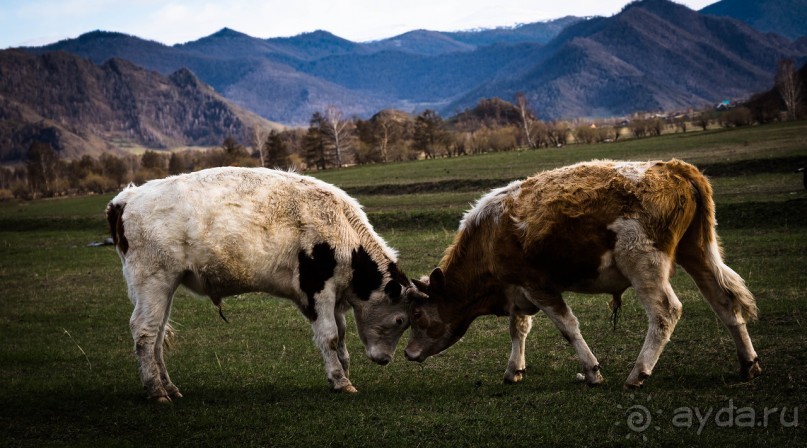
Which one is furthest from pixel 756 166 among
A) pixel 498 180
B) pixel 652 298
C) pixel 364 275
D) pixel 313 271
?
pixel 313 271

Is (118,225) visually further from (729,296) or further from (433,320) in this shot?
(729,296)

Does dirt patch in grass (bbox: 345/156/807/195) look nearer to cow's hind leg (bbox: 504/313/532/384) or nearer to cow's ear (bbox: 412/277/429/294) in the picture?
cow's hind leg (bbox: 504/313/532/384)

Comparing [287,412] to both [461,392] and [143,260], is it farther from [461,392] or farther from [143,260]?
[143,260]

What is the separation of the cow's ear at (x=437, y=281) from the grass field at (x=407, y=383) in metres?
1.33

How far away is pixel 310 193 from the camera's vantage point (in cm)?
1027

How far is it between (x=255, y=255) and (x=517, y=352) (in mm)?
3981

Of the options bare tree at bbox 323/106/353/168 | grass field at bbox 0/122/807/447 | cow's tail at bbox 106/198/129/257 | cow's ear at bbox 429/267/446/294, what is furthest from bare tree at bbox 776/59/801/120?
cow's tail at bbox 106/198/129/257

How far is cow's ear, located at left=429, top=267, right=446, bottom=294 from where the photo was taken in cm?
992

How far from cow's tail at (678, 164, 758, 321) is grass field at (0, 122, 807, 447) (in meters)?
1.01

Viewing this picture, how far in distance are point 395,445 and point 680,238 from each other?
4.46 meters

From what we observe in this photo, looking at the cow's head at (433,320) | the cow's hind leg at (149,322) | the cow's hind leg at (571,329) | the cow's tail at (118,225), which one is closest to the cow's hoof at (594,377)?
the cow's hind leg at (571,329)

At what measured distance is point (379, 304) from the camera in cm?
1036

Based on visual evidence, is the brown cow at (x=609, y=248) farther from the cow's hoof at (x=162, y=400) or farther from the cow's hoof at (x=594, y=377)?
the cow's hoof at (x=162, y=400)

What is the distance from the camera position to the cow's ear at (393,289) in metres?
10.2
